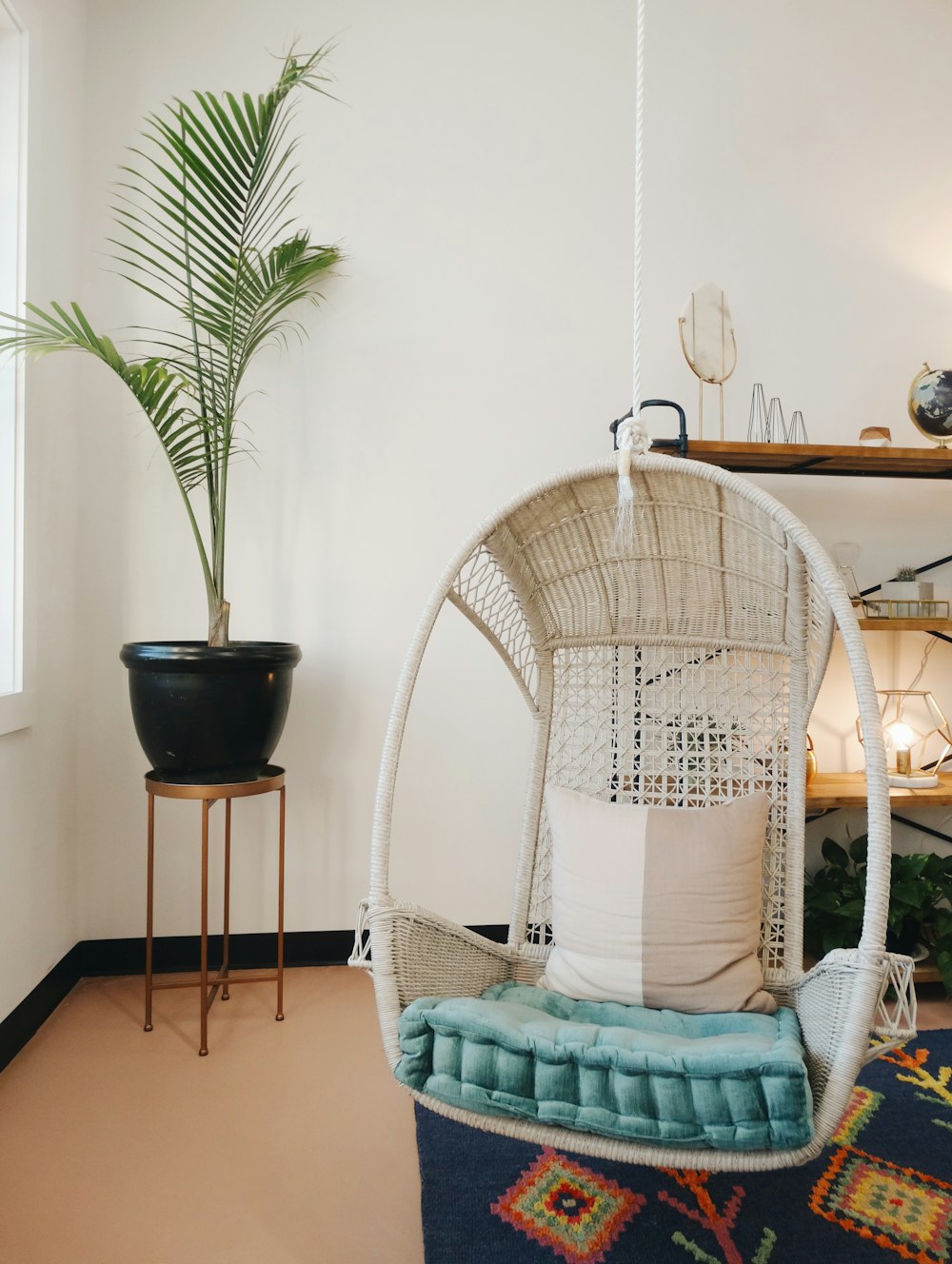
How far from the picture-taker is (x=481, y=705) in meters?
2.50

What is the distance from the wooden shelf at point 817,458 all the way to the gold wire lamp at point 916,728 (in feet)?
2.19

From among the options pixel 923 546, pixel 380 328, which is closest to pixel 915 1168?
pixel 923 546

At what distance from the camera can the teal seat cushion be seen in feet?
3.65

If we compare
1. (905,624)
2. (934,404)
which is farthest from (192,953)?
(934,404)

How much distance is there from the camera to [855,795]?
2.27 m

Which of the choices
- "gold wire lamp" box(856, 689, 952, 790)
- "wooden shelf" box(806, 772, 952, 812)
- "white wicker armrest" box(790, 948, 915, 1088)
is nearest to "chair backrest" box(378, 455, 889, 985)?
"white wicker armrest" box(790, 948, 915, 1088)

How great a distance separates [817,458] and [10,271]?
79.3 inches

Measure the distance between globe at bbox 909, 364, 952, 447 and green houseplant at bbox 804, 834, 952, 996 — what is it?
117cm

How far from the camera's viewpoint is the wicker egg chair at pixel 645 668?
4.63 ft

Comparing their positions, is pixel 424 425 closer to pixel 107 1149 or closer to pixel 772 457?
pixel 772 457

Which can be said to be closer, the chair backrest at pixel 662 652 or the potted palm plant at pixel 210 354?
the chair backrest at pixel 662 652

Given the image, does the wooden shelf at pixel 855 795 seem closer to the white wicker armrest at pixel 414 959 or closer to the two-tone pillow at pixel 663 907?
the two-tone pillow at pixel 663 907

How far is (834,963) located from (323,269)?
2.10 metres

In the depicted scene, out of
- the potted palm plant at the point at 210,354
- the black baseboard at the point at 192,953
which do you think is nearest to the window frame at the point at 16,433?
the potted palm plant at the point at 210,354
